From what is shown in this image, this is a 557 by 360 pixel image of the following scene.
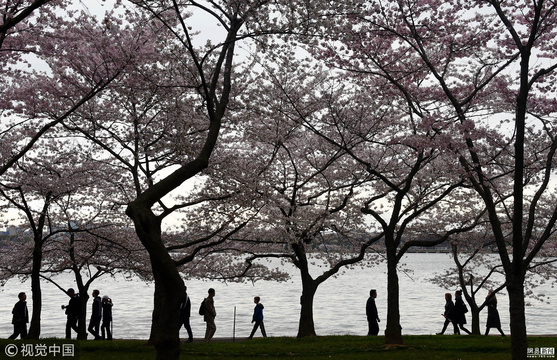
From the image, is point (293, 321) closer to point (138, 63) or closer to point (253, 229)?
point (253, 229)

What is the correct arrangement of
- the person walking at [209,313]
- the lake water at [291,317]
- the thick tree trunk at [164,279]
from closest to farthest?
the thick tree trunk at [164,279]
the person walking at [209,313]
the lake water at [291,317]

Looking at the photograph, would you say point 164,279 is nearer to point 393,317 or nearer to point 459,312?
point 393,317

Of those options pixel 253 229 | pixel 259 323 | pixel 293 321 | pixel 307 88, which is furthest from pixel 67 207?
pixel 293 321

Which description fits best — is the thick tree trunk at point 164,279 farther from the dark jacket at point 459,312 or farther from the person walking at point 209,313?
the dark jacket at point 459,312

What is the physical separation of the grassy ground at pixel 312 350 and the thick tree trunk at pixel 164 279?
387 cm

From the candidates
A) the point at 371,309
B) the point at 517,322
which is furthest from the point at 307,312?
the point at 517,322

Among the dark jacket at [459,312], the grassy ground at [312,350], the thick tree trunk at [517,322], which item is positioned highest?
the thick tree trunk at [517,322]

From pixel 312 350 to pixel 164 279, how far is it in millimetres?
6638

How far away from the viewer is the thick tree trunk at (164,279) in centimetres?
875

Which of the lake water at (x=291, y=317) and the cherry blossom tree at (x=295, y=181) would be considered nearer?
the cherry blossom tree at (x=295, y=181)

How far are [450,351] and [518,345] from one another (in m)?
4.88

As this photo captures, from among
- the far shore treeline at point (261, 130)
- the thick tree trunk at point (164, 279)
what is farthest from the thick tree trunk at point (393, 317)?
the thick tree trunk at point (164, 279)

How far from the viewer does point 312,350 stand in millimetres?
14539

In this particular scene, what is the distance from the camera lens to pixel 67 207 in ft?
71.4
